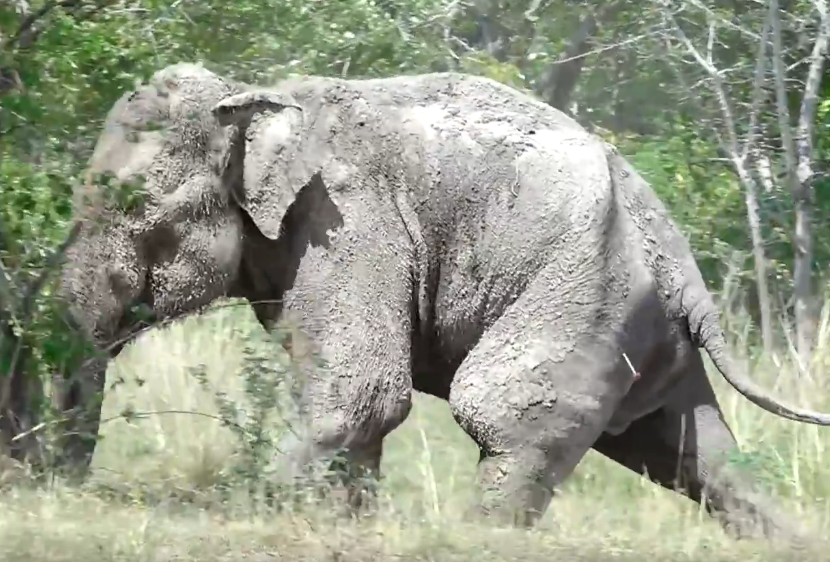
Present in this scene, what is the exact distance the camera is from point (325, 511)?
4.75 m

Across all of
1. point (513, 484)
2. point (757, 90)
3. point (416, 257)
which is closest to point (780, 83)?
point (757, 90)

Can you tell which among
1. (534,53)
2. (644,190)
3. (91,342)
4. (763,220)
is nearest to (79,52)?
(91,342)

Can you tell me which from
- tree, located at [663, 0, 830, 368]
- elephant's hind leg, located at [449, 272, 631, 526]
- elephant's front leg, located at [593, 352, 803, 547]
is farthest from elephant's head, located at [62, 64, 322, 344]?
tree, located at [663, 0, 830, 368]

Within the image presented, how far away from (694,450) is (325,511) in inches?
92.1

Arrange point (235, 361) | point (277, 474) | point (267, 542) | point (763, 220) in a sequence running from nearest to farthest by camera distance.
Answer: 1. point (267, 542)
2. point (277, 474)
3. point (235, 361)
4. point (763, 220)

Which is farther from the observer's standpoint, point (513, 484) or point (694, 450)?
point (694, 450)

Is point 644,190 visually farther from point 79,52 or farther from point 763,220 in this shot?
point 763,220

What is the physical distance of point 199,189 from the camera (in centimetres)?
599

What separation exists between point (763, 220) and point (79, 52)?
17.9ft

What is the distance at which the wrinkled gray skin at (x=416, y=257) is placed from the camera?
5777 millimetres

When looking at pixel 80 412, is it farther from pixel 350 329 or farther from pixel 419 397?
pixel 419 397

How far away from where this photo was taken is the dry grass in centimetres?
404

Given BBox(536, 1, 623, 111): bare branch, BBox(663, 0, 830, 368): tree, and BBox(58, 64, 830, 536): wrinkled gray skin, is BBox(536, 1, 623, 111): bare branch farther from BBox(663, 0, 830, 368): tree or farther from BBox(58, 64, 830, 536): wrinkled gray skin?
BBox(58, 64, 830, 536): wrinkled gray skin

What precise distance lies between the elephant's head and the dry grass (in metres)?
0.51
